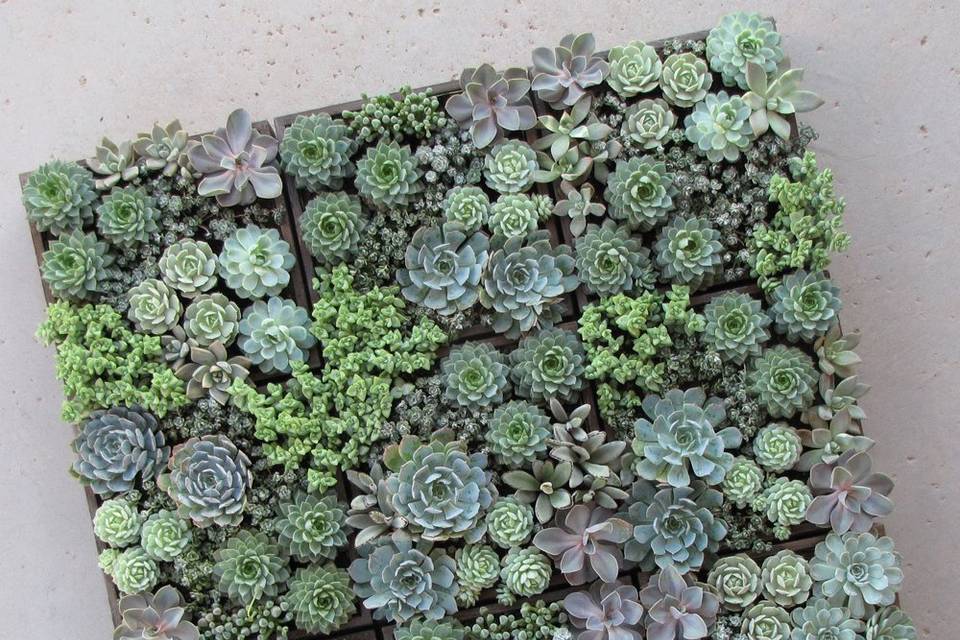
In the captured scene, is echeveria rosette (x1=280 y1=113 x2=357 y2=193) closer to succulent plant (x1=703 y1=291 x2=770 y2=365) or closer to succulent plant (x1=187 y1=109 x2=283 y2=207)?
succulent plant (x1=187 y1=109 x2=283 y2=207)

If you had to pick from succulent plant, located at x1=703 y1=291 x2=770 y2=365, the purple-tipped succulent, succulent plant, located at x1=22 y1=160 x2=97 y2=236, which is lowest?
the purple-tipped succulent

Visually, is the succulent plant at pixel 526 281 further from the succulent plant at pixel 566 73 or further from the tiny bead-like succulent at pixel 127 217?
the tiny bead-like succulent at pixel 127 217

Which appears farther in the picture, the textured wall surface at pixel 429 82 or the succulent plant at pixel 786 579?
the textured wall surface at pixel 429 82

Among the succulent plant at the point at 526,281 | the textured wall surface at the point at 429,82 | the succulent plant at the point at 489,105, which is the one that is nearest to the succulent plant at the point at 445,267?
the succulent plant at the point at 526,281

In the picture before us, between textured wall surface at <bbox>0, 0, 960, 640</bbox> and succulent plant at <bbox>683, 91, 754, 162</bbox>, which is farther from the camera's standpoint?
textured wall surface at <bbox>0, 0, 960, 640</bbox>

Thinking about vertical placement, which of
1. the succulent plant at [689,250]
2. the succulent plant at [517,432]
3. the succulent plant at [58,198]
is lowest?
the succulent plant at [517,432]

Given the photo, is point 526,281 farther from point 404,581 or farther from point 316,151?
point 404,581

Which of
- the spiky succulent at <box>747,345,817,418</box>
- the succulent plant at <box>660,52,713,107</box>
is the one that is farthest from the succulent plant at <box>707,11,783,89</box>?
the spiky succulent at <box>747,345,817,418</box>
